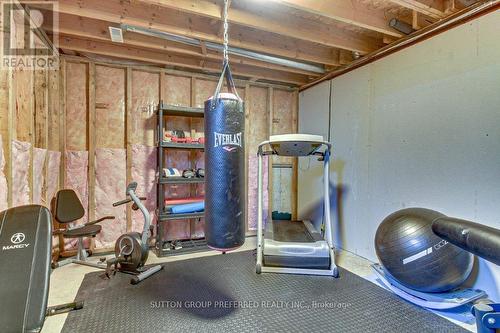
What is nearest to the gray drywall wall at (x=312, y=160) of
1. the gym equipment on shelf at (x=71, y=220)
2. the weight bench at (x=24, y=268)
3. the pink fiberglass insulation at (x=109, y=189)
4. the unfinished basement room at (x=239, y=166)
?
the unfinished basement room at (x=239, y=166)

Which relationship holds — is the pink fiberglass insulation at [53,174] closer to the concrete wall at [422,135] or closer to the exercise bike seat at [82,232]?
the exercise bike seat at [82,232]

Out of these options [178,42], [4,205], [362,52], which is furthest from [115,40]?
[362,52]

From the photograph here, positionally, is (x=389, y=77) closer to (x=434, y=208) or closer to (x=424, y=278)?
(x=434, y=208)

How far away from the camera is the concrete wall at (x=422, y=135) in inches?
84.9

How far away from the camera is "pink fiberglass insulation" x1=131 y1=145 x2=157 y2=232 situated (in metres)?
3.74

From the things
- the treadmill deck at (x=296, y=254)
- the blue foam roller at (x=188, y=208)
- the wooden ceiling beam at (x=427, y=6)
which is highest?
the wooden ceiling beam at (x=427, y=6)

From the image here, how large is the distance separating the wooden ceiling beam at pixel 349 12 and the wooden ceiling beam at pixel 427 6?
1.09 feet

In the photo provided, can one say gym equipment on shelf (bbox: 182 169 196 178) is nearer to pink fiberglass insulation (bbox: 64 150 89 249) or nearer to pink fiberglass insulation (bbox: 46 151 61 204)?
pink fiberglass insulation (bbox: 64 150 89 249)

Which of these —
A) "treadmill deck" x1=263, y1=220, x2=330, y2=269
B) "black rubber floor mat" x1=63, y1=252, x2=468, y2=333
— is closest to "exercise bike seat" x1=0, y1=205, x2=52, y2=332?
"black rubber floor mat" x1=63, y1=252, x2=468, y2=333

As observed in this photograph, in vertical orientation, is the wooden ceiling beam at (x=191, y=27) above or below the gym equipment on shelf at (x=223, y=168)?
above

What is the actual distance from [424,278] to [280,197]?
9.27ft

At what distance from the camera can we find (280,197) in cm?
477

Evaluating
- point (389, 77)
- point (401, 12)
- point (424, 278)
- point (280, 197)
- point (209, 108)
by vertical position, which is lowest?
point (424, 278)

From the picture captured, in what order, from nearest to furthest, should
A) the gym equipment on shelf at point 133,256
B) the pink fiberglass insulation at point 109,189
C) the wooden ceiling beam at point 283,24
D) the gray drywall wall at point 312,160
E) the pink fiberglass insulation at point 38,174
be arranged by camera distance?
the wooden ceiling beam at point 283,24
the pink fiberglass insulation at point 38,174
the gym equipment on shelf at point 133,256
the pink fiberglass insulation at point 109,189
the gray drywall wall at point 312,160
